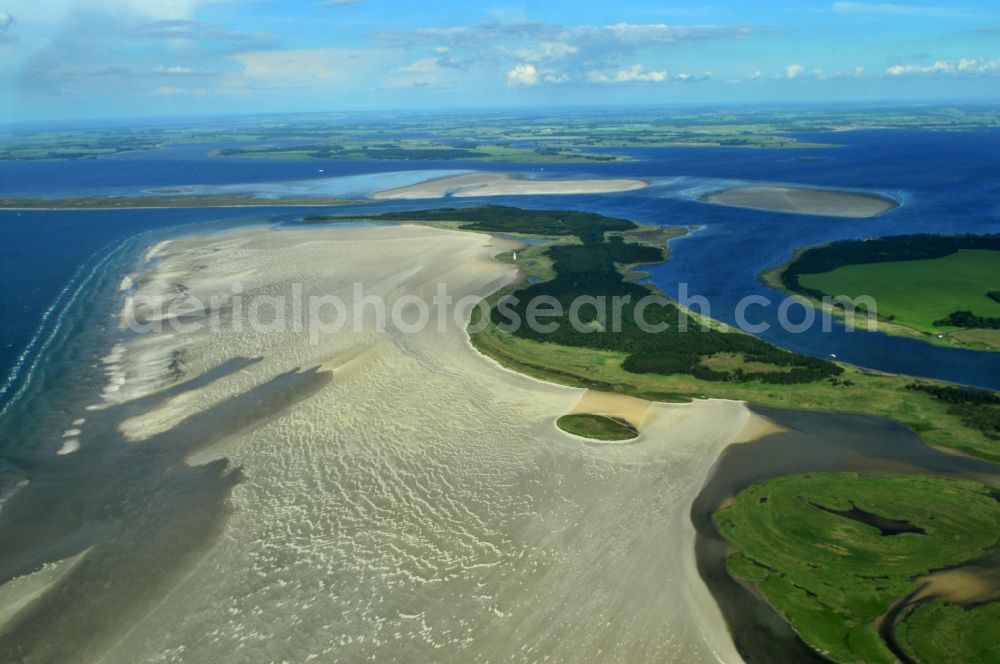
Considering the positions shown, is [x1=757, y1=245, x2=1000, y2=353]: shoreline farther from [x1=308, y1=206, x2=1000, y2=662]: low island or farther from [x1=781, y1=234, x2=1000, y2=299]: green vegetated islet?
[x1=308, y1=206, x2=1000, y2=662]: low island

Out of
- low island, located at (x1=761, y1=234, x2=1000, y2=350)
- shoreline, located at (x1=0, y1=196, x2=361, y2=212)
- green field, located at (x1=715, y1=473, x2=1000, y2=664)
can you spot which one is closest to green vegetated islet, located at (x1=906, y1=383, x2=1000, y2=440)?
green field, located at (x1=715, y1=473, x2=1000, y2=664)

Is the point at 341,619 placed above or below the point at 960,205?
below

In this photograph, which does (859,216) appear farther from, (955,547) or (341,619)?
(341,619)

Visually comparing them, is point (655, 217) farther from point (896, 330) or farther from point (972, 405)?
point (972, 405)

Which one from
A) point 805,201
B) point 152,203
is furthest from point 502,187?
point 152,203

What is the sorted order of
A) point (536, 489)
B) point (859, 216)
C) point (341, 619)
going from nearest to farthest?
point (341, 619) → point (536, 489) → point (859, 216)

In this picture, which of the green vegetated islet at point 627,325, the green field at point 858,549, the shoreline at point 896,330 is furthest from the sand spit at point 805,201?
the green field at point 858,549

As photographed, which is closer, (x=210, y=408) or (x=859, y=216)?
(x=210, y=408)

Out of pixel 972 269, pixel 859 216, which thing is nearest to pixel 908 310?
pixel 972 269
